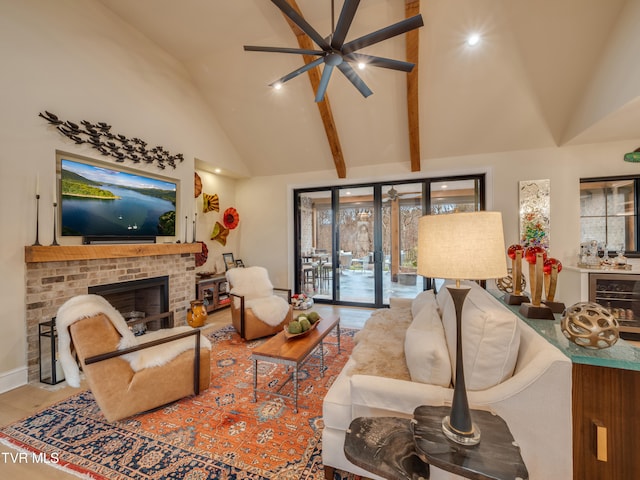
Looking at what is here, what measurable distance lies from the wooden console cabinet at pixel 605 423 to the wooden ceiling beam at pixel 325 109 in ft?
12.7

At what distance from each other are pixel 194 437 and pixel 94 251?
2312mm

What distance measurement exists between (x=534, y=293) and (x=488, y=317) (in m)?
0.71

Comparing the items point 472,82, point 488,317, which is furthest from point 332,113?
point 488,317

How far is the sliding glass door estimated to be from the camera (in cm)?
478

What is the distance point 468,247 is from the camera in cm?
103

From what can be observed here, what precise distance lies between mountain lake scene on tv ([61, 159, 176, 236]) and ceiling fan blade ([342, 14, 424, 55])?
302cm

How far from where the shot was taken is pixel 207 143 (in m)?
4.61

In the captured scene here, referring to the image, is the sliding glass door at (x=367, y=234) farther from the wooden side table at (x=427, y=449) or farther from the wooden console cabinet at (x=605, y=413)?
the wooden side table at (x=427, y=449)

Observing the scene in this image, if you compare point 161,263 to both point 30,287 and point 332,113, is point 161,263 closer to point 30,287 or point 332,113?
point 30,287

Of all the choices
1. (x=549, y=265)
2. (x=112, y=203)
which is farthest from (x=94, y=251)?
(x=549, y=265)

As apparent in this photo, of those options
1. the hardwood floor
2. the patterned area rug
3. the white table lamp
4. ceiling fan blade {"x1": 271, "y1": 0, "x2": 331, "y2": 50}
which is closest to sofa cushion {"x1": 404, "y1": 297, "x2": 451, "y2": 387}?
the white table lamp

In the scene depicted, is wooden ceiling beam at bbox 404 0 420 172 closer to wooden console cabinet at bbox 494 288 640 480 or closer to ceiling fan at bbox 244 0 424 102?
ceiling fan at bbox 244 0 424 102

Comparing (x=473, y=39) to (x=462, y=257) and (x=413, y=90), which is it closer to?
(x=413, y=90)

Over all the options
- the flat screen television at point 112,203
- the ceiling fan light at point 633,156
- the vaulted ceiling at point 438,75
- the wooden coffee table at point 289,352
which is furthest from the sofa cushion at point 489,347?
the ceiling fan light at point 633,156
